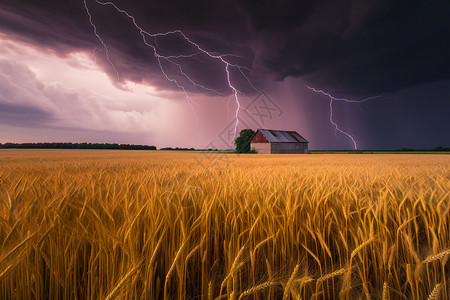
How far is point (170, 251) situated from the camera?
1.01 metres

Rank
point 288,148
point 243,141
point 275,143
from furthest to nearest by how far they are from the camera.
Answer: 1. point 243,141
2. point 288,148
3. point 275,143

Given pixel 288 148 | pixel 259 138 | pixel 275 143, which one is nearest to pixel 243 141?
pixel 259 138

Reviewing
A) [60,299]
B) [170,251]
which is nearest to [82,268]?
[60,299]

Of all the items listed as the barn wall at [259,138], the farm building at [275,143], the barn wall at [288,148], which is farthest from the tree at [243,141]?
the barn wall at [288,148]

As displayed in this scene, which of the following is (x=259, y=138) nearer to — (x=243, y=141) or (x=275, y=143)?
(x=275, y=143)

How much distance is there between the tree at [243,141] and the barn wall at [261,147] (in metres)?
1.17

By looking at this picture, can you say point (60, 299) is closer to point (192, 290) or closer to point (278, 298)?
point (192, 290)

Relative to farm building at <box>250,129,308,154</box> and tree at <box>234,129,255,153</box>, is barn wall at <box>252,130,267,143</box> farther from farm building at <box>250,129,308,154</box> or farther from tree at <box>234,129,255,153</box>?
tree at <box>234,129,255,153</box>

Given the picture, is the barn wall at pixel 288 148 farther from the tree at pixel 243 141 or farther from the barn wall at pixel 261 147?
the tree at pixel 243 141

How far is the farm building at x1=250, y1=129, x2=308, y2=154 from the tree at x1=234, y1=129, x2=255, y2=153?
1.08m

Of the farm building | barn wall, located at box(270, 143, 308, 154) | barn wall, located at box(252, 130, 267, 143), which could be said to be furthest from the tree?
barn wall, located at box(270, 143, 308, 154)

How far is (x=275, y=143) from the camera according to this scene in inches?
→ 1404

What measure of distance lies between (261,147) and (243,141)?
4.92 m

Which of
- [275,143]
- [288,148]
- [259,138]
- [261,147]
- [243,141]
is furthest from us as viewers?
[243,141]
